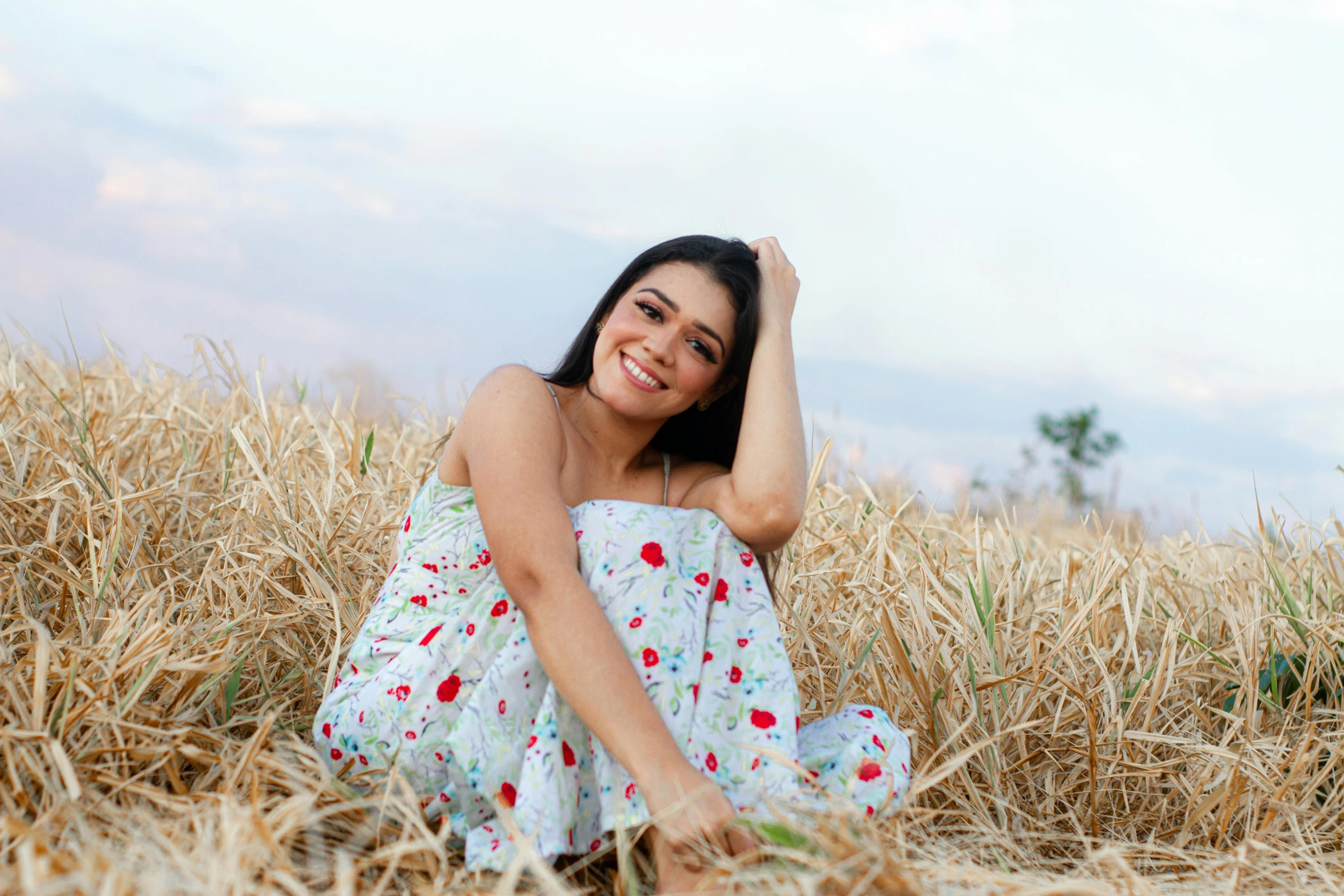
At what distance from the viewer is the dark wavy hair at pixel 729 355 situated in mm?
2135

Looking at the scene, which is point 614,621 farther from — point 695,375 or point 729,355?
point 729,355

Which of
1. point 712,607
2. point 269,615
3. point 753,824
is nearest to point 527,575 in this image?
point 712,607

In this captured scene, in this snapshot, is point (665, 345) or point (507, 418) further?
point (665, 345)

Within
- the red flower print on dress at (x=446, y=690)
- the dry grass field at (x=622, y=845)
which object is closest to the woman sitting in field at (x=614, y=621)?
the red flower print on dress at (x=446, y=690)

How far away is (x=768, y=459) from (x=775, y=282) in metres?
0.46

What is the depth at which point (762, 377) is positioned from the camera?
207 centimetres

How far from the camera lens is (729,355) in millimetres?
2141

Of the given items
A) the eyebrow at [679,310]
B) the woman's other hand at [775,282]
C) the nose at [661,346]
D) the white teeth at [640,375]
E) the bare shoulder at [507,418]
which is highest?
the woman's other hand at [775,282]

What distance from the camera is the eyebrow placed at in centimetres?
205

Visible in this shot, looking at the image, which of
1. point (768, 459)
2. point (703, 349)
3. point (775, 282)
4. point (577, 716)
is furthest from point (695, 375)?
point (577, 716)

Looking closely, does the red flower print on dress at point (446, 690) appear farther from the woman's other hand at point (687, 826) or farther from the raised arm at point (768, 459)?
the raised arm at point (768, 459)

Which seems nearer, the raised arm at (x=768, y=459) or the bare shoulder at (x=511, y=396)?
the bare shoulder at (x=511, y=396)

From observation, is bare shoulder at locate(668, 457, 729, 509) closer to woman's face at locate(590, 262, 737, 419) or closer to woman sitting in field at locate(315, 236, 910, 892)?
woman sitting in field at locate(315, 236, 910, 892)

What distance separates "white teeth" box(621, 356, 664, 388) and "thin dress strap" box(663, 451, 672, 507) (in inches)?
10.7
